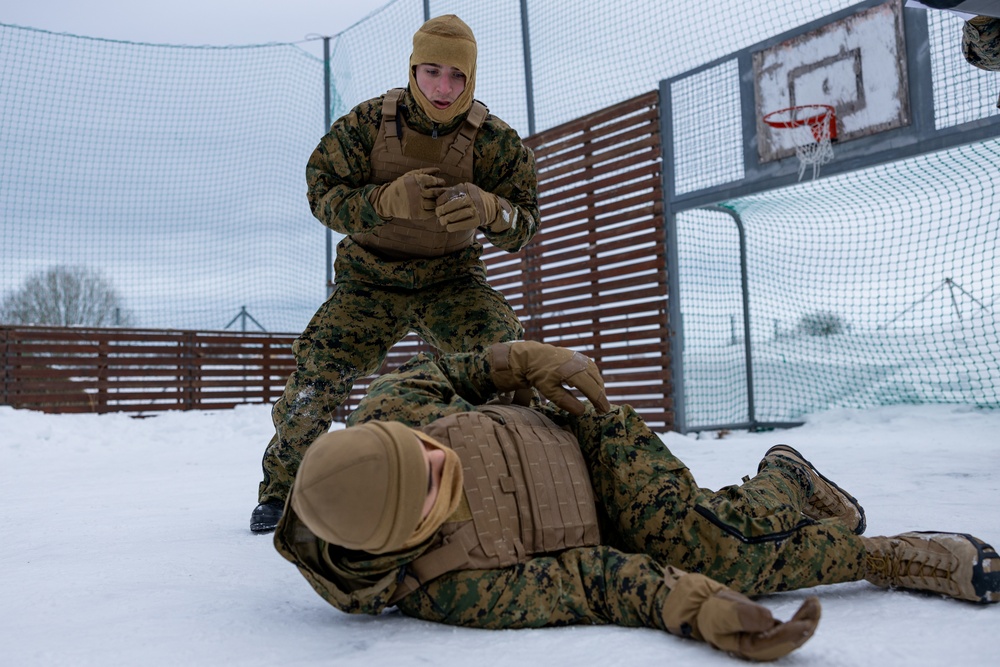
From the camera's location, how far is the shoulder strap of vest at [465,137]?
2.82m

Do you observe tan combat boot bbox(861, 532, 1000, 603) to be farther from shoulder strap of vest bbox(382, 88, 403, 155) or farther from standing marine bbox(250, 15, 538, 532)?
shoulder strap of vest bbox(382, 88, 403, 155)

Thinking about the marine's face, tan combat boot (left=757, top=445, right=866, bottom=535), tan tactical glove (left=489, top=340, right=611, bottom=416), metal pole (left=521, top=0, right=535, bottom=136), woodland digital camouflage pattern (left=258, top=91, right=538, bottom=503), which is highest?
metal pole (left=521, top=0, right=535, bottom=136)

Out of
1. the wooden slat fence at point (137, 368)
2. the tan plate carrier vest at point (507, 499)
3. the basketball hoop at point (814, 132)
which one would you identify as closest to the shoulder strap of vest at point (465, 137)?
the tan plate carrier vest at point (507, 499)

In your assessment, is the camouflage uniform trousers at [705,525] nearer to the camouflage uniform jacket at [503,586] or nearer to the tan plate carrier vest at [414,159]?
the camouflage uniform jacket at [503,586]

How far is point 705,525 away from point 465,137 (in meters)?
1.70

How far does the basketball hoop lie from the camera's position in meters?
5.61

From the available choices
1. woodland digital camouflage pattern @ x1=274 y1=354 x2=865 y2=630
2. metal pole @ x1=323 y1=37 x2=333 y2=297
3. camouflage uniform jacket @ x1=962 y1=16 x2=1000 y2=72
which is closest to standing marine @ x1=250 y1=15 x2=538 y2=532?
woodland digital camouflage pattern @ x1=274 y1=354 x2=865 y2=630

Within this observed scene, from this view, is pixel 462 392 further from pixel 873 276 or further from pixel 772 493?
pixel 873 276

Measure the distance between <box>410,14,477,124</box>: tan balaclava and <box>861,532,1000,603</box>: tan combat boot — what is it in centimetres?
185

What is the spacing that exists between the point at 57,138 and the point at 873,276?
29.2ft

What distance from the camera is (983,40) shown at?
2994mm

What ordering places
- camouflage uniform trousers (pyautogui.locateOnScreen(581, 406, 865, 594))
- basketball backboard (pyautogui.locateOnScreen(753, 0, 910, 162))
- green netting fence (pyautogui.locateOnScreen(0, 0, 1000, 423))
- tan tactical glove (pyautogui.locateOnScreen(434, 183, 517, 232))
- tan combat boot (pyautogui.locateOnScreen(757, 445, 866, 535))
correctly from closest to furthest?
camouflage uniform trousers (pyautogui.locateOnScreen(581, 406, 865, 594)) < tan combat boot (pyautogui.locateOnScreen(757, 445, 866, 535)) < tan tactical glove (pyautogui.locateOnScreen(434, 183, 517, 232)) < basketball backboard (pyautogui.locateOnScreen(753, 0, 910, 162)) < green netting fence (pyautogui.locateOnScreen(0, 0, 1000, 423))

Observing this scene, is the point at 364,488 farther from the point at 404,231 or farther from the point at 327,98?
the point at 327,98

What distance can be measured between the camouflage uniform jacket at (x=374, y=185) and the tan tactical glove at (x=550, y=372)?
990 millimetres
